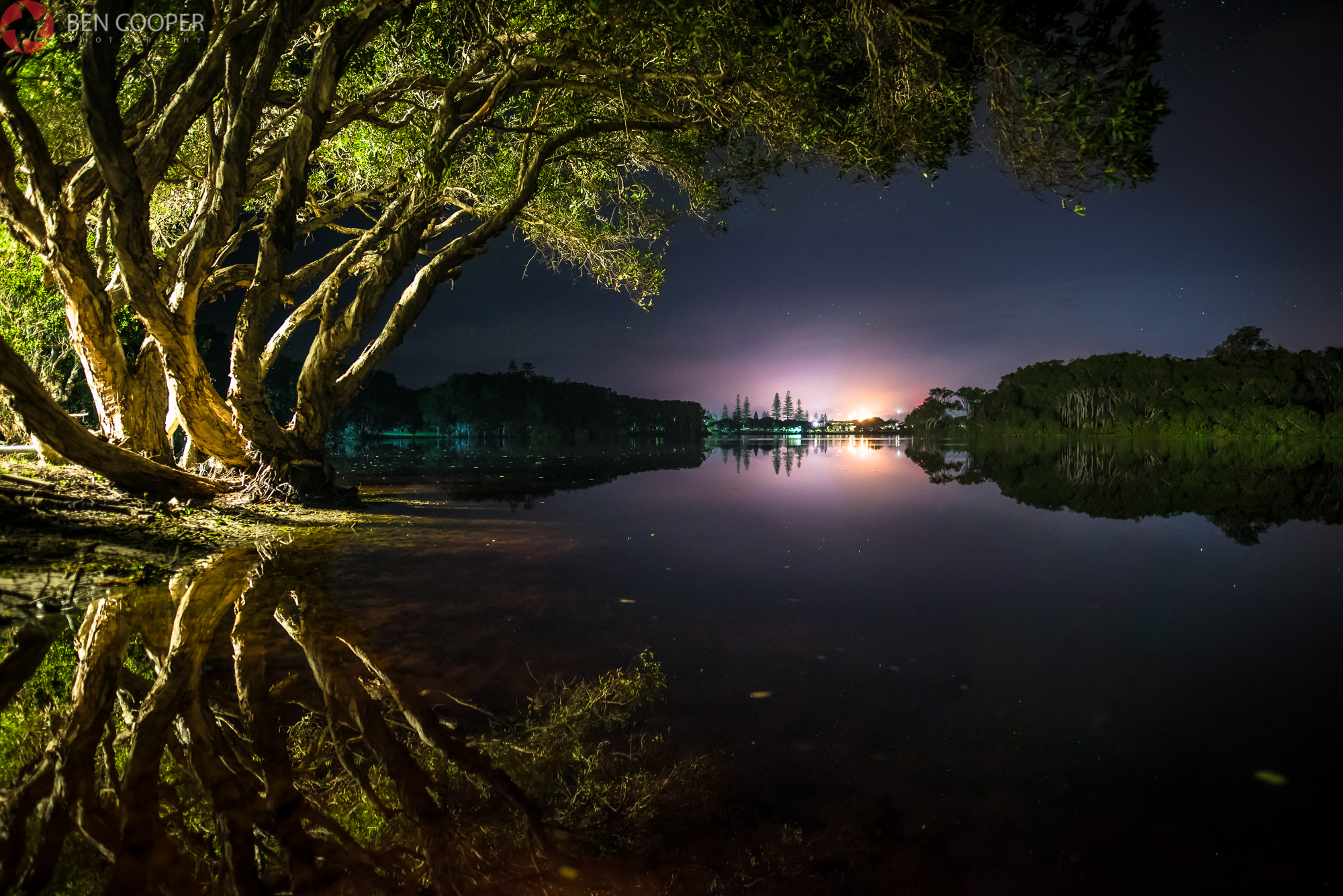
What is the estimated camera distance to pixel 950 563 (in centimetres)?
652

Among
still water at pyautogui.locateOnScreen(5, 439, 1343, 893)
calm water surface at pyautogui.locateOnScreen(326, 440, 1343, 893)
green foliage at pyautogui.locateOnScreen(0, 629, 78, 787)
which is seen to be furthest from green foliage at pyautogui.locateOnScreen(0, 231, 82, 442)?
calm water surface at pyautogui.locateOnScreen(326, 440, 1343, 893)

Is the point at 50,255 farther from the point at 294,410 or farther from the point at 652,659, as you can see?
the point at 652,659

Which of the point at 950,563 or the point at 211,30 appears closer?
the point at 950,563

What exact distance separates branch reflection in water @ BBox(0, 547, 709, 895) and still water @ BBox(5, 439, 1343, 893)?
223mm

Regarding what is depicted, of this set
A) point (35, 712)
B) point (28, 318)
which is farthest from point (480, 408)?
point (35, 712)

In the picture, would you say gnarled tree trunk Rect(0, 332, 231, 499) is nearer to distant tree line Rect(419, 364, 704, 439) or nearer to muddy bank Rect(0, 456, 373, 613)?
muddy bank Rect(0, 456, 373, 613)

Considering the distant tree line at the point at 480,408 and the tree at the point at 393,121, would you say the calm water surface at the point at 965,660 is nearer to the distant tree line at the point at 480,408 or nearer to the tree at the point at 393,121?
the tree at the point at 393,121

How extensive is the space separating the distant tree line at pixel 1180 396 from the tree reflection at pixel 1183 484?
179 feet

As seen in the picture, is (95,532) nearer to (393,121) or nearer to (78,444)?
(78,444)

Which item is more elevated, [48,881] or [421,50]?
[421,50]

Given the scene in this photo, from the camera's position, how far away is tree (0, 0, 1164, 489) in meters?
7.06

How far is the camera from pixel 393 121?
11219mm

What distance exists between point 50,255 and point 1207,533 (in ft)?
52.0

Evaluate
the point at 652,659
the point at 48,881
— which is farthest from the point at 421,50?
the point at 48,881
